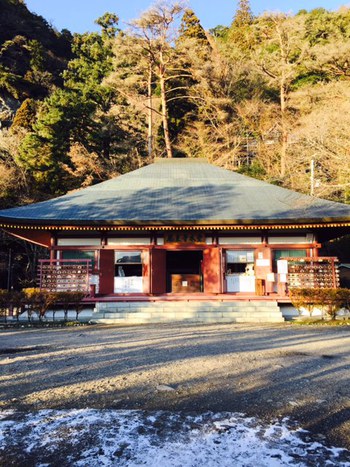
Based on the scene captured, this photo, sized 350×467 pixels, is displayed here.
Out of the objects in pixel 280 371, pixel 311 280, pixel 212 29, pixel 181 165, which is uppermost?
pixel 212 29

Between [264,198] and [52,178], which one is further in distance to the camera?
[52,178]

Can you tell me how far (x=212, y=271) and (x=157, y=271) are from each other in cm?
205

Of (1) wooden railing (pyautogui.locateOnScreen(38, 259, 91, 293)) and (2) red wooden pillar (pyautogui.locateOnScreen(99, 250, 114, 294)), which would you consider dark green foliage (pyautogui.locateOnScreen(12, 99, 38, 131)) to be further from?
(1) wooden railing (pyautogui.locateOnScreen(38, 259, 91, 293))

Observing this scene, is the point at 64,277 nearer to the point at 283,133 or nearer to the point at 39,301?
the point at 39,301

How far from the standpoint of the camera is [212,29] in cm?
4459

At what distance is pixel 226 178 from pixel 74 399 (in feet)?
45.7

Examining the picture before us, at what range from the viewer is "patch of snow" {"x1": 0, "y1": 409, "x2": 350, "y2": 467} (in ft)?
8.47

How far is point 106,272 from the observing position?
13.0 meters

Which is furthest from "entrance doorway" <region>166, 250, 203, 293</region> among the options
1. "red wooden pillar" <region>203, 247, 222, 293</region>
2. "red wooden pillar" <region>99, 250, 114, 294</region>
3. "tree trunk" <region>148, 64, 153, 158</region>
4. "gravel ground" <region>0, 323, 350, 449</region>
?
"tree trunk" <region>148, 64, 153, 158</region>

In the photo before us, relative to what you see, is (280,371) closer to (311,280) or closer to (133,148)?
(311,280)

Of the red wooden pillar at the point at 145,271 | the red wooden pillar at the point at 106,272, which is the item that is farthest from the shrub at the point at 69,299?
the red wooden pillar at the point at 145,271

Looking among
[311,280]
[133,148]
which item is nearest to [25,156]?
[133,148]

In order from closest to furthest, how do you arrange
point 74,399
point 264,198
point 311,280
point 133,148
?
point 74,399 → point 311,280 → point 264,198 → point 133,148

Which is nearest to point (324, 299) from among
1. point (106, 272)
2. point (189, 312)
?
point (189, 312)
